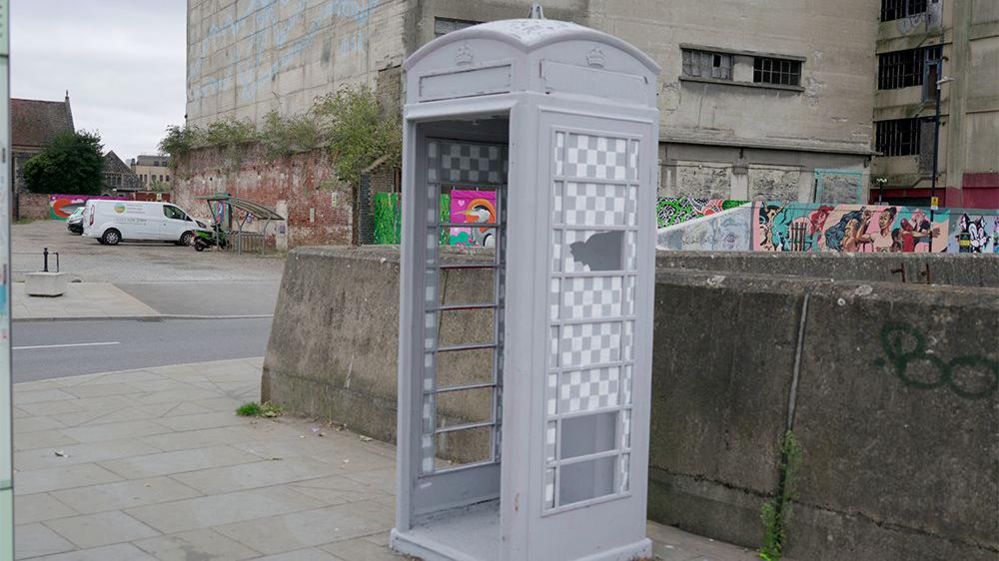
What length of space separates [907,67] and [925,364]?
165 feet

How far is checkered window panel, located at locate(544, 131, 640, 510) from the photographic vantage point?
16.3 ft

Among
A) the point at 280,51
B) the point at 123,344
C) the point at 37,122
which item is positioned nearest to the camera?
the point at 123,344

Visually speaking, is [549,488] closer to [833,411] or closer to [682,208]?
[833,411]

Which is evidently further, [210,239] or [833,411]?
[210,239]

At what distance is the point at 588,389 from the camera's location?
5152 mm

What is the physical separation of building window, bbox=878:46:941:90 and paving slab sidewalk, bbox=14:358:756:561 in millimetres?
46813

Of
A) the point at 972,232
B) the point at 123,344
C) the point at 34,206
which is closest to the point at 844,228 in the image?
the point at 972,232

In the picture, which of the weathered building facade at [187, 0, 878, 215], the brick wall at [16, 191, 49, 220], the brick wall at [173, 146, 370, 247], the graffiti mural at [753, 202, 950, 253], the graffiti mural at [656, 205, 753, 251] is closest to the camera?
the graffiti mural at [656, 205, 753, 251]

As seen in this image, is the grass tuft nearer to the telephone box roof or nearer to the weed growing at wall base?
the telephone box roof

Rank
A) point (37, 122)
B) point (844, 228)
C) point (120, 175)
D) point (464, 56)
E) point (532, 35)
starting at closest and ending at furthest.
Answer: point (532, 35) < point (464, 56) < point (844, 228) < point (37, 122) < point (120, 175)

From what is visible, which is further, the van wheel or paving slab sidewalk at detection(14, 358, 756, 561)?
the van wheel

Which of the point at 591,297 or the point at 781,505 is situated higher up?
the point at 591,297

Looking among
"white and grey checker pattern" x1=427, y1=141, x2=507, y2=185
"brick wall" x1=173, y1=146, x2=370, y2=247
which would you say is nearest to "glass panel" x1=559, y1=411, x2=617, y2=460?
"white and grey checker pattern" x1=427, y1=141, x2=507, y2=185

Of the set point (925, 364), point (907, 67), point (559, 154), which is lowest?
point (925, 364)
